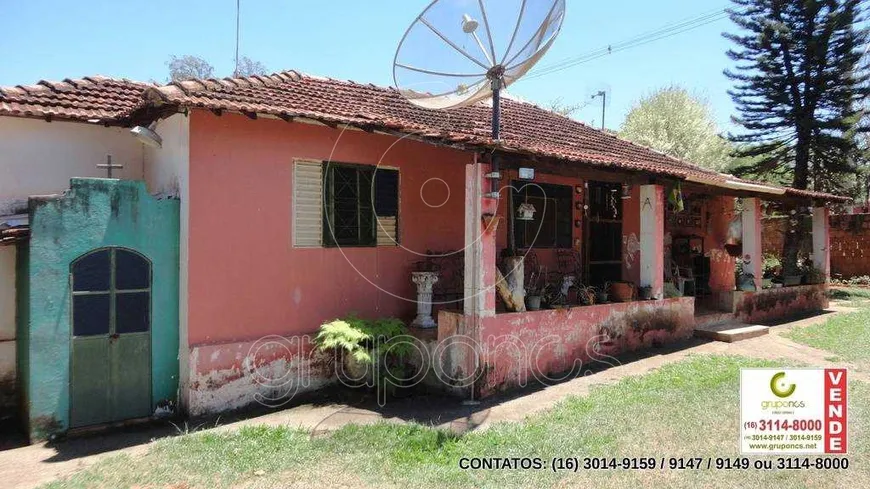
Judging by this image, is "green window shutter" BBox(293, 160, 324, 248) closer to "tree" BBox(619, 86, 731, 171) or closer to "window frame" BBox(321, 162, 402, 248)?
"window frame" BBox(321, 162, 402, 248)

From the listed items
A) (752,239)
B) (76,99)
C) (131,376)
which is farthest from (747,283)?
(76,99)

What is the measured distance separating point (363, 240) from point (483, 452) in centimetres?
348

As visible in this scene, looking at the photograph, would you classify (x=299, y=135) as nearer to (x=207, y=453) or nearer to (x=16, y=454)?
(x=207, y=453)

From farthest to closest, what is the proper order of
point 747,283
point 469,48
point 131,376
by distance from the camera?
point 747,283 → point 469,48 → point 131,376

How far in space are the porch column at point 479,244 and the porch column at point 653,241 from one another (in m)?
3.95

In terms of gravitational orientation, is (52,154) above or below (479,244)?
above

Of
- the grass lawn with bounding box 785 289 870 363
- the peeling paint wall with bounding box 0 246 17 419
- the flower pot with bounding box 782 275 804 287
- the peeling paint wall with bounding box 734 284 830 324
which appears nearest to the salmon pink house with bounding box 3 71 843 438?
the peeling paint wall with bounding box 0 246 17 419

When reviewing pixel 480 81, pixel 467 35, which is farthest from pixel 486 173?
pixel 467 35

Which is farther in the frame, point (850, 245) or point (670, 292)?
point (850, 245)

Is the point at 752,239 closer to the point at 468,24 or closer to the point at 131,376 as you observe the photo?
the point at 468,24

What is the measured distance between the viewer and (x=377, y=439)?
16.1 ft

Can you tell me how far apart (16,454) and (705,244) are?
44.8 feet

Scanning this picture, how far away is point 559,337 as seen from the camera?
733 centimetres

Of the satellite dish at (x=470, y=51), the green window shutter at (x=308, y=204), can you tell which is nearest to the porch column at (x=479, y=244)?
the satellite dish at (x=470, y=51)
